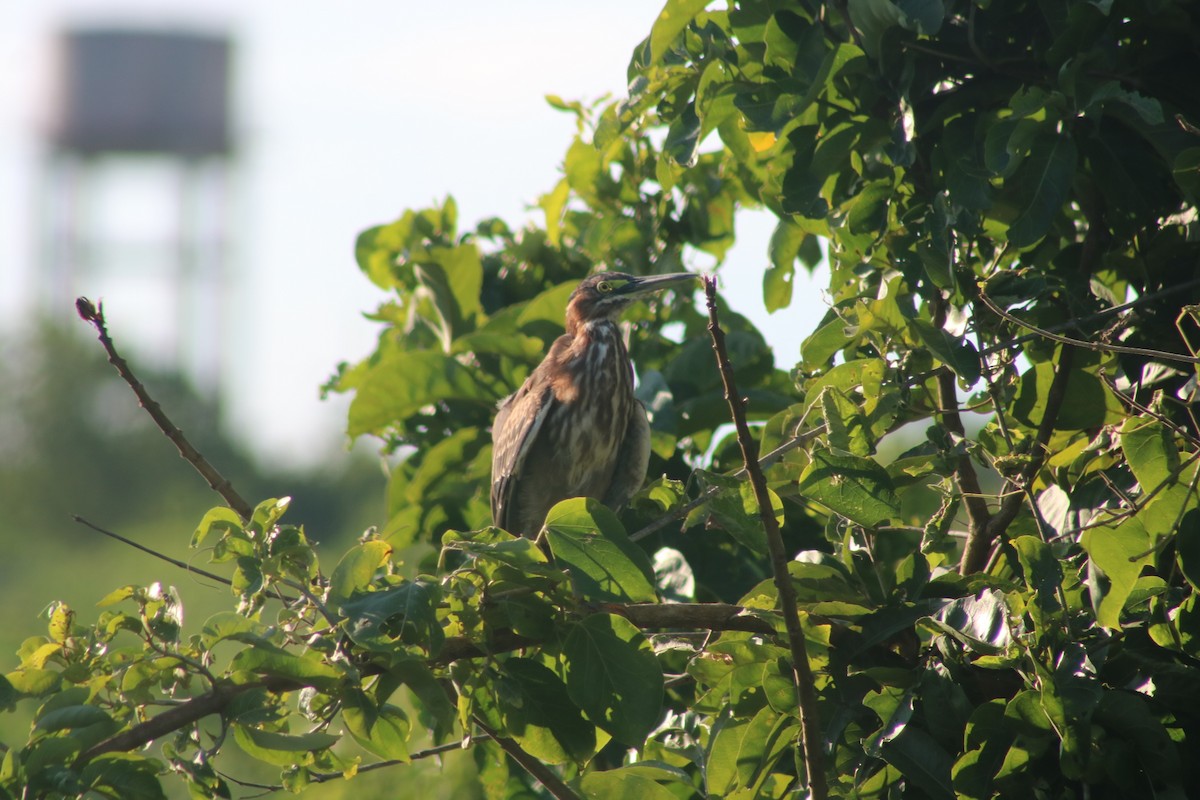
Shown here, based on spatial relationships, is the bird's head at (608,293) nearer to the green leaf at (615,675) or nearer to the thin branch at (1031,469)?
the thin branch at (1031,469)

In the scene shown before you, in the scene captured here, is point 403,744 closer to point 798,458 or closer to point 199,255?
point 798,458

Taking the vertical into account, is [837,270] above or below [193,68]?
above

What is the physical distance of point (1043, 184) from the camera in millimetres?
2369

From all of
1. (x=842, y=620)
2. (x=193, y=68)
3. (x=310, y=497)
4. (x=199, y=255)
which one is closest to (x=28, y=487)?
(x=310, y=497)

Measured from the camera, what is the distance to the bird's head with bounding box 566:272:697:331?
3.91m

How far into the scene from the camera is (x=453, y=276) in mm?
3988

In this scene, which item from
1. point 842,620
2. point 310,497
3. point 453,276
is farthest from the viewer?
point 310,497

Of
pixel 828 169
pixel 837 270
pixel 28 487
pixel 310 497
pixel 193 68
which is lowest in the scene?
pixel 28 487

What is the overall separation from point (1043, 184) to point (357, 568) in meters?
1.36

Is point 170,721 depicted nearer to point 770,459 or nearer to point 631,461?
point 770,459

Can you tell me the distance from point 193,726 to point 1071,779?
1426 millimetres

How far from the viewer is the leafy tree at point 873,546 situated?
6.98ft

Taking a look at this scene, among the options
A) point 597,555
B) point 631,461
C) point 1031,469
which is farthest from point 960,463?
point 631,461


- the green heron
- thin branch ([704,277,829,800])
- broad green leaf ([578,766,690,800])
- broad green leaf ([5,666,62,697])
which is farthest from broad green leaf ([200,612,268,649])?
the green heron
